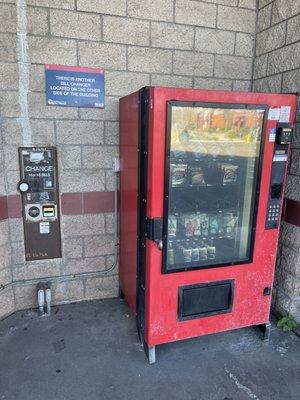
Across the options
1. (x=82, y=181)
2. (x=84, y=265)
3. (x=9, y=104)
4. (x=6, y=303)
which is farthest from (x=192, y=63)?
(x=6, y=303)

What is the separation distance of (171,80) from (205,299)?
179 cm

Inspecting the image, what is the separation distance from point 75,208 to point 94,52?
1.26m

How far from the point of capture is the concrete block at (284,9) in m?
2.37

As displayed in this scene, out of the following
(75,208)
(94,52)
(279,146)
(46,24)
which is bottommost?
(75,208)

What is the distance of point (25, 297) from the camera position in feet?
9.07

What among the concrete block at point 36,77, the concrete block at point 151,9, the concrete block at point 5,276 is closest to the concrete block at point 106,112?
the concrete block at point 36,77

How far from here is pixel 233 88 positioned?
115 inches

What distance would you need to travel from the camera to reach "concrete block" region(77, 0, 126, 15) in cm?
245

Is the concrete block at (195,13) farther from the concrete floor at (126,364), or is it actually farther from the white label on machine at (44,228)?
the concrete floor at (126,364)

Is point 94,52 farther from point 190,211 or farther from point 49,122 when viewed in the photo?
point 190,211

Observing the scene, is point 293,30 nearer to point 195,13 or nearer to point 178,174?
point 195,13

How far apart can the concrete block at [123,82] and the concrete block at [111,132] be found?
0.24m

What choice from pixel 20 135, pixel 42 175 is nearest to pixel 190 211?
pixel 42 175

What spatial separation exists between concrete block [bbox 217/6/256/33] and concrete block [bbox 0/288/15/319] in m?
2.86
